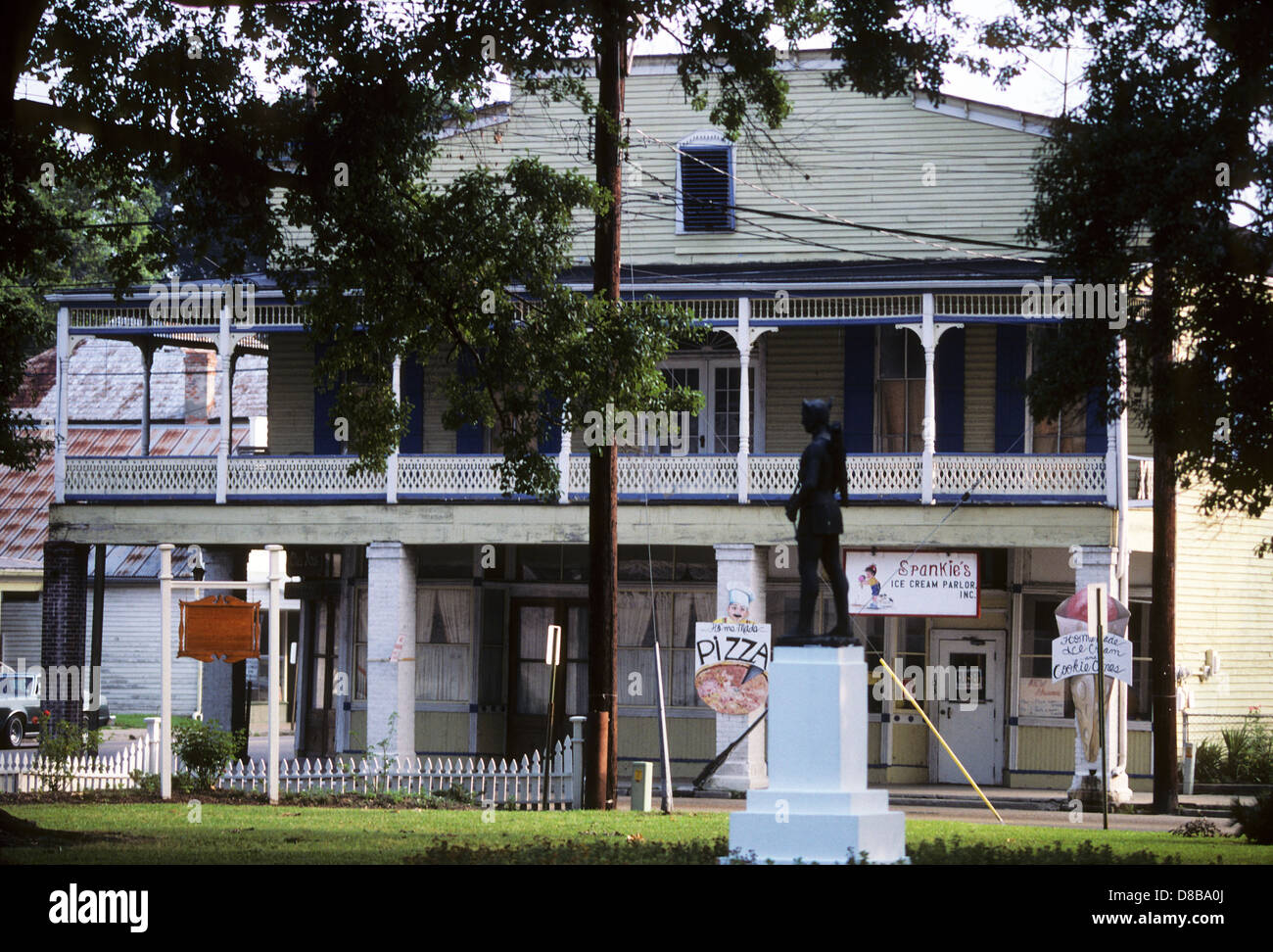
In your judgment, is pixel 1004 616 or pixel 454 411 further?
pixel 1004 616

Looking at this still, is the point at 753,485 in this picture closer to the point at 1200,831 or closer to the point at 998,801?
the point at 998,801

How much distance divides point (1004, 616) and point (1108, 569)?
2.85 meters

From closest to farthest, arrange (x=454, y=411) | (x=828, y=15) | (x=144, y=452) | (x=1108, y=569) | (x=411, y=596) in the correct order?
(x=828, y=15), (x=454, y=411), (x=1108, y=569), (x=411, y=596), (x=144, y=452)

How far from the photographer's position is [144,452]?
2786 cm

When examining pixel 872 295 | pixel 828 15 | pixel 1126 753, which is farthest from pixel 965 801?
pixel 828 15

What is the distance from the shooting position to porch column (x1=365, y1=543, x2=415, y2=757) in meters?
25.4

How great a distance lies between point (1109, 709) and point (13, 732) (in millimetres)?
21427

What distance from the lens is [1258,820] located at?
16.4 m

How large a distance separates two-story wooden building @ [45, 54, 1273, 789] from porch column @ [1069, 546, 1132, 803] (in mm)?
76

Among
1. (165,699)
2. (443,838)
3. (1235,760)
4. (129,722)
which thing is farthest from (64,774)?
(129,722)

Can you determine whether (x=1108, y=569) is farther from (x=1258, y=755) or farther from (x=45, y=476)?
(x=45, y=476)

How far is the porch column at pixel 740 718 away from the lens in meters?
24.6

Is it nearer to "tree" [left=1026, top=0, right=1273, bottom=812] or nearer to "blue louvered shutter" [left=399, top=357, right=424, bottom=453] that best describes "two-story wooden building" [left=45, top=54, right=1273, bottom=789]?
"blue louvered shutter" [left=399, top=357, right=424, bottom=453]

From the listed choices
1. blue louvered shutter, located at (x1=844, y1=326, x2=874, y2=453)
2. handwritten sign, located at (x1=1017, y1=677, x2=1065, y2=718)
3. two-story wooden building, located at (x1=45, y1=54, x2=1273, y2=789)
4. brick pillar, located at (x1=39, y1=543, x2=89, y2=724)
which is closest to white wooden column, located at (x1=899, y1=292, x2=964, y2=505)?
two-story wooden building, located at (x1=45, y1=54, x2=1273, y2=789)
